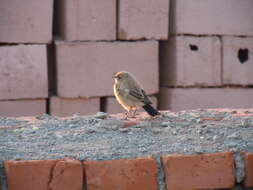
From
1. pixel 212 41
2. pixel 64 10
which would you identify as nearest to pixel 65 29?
pixel 64 10

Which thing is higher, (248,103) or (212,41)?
(212,41)

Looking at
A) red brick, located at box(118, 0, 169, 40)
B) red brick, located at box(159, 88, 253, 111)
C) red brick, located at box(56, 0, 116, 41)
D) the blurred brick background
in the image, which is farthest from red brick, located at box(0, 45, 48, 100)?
red brick, located at box(159, 88, 253, 111)

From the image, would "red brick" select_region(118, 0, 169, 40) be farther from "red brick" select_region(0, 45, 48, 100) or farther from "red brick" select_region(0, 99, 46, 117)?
"red brick" select_region(0, 99, 46, 117)

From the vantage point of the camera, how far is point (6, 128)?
15.6ft

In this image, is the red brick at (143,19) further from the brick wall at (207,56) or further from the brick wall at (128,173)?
the brick wall at (128,173)

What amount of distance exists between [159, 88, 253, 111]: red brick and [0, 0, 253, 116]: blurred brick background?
0.01 metres

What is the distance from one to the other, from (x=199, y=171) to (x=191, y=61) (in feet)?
18.9

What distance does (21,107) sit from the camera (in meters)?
9.12

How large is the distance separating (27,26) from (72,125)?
4.41m

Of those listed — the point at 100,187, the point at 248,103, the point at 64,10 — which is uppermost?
the point at 64,10

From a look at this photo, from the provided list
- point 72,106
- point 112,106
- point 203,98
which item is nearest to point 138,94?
point 72,106

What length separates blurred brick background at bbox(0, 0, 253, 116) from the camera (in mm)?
9008

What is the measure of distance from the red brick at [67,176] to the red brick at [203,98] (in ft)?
19.5

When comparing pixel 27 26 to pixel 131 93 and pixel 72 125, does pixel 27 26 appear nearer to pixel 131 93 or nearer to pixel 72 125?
pixel 131 93
